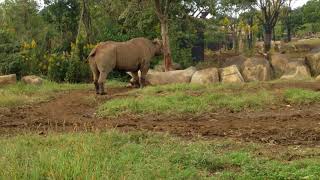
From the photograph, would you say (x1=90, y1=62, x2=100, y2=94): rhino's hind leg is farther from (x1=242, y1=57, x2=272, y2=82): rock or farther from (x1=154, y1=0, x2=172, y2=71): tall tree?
(x1=242, y1=57, x2=272, y2=82): rock

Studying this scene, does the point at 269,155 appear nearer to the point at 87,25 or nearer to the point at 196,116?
the point at 196,116

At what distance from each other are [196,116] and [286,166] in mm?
4067

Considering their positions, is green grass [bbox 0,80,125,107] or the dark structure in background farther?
the dark structure in background

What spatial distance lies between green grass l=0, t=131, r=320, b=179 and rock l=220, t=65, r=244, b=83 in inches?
299

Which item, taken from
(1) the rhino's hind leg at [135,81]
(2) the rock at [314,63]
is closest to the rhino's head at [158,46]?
(1) the rhino's hind leg at [135,81]

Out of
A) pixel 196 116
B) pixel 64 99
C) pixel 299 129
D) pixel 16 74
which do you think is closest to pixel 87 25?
pixel 16 74

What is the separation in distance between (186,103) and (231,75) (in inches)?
184

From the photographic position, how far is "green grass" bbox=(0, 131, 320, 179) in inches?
189

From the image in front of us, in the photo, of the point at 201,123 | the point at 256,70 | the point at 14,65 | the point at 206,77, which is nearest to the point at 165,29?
the point at 206,77

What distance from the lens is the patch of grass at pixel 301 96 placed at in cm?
999

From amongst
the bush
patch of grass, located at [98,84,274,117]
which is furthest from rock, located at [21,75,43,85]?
patch of grass, located at [98,84,274,117]

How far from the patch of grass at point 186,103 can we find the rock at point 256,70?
4441mm

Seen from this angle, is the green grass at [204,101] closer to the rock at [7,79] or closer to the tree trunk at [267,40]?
the rock at [7,79]

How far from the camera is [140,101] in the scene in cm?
1044
